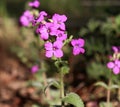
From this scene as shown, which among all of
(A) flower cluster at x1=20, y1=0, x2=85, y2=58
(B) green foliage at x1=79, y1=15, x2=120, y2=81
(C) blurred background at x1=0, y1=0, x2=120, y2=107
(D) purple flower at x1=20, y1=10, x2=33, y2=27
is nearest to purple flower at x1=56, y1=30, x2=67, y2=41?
(A) flower cluster at x1=20, y1=0, x2=85, y2=58

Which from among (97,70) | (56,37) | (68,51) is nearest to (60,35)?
(56,37)

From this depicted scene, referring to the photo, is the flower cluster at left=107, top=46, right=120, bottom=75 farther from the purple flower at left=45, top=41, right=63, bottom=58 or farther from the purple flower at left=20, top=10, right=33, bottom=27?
the purple flower at left=20, top=10, right=33, bottom=27

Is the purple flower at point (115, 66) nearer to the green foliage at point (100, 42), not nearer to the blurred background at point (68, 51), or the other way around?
the blurred background at point (68, 51)

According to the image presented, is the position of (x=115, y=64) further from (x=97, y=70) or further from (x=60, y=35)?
(x=97, y=70)

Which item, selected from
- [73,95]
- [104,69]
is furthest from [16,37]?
[73,95]

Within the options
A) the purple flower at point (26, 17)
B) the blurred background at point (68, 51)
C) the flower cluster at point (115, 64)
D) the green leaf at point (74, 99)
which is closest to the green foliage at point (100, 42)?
the blurred background at point (68, 51)
